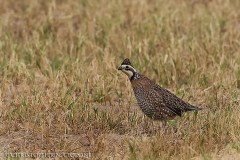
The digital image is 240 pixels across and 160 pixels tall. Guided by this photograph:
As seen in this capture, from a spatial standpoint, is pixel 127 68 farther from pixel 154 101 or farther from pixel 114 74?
pixel 114 74

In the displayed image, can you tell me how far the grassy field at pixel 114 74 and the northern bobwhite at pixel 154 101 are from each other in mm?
172

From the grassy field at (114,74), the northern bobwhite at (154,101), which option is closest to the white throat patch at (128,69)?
the northern bobwhite at (154,101)

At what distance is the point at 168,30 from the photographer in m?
13.9

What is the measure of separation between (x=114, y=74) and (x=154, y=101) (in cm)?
232

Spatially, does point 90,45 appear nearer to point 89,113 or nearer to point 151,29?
point 151,29

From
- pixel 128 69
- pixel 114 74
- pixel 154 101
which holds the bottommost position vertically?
pixel 114 74

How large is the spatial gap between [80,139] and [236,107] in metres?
2.06

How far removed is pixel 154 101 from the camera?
980 centimetres

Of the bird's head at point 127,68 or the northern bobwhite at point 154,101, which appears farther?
the bird's head at point 127,68

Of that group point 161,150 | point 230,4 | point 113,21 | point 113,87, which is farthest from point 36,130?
point 230,4

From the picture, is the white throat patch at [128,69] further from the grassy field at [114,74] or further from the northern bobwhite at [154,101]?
the grassy field at [114,74]

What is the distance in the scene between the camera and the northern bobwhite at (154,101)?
977 cm

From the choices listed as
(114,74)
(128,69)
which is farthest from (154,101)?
(114,74)

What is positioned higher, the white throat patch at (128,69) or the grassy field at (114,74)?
the white throat patch at (128,69)
